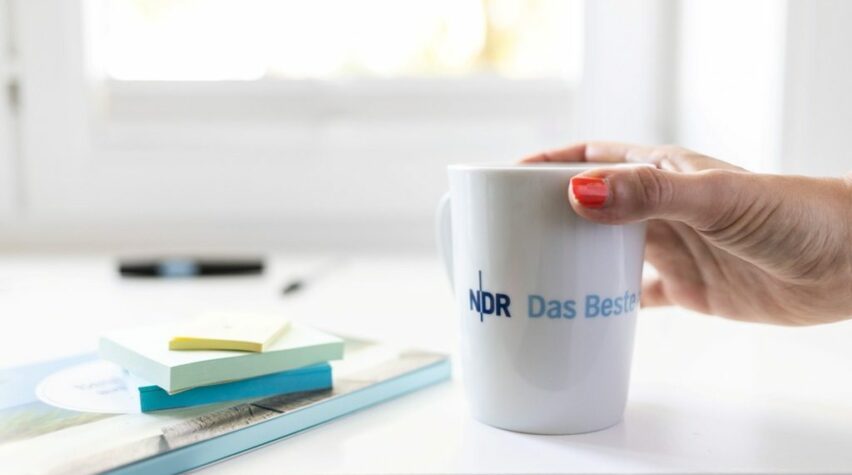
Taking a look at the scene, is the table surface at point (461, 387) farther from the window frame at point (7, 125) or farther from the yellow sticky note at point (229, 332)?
the window frame at point (7, 125)

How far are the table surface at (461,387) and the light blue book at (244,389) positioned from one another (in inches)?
1.2

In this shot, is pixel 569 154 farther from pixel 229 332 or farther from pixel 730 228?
pixel 229 332

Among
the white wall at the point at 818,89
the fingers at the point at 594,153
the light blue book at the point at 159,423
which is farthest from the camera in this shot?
the white wall at the point at 818,89

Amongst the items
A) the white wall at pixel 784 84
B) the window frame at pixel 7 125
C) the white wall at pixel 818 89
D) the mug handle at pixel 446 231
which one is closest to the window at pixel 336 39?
the window frame at pixel 7 125

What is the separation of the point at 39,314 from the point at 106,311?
0.06 m

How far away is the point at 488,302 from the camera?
1.38 feet

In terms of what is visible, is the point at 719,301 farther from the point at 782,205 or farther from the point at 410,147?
the point at 410,147

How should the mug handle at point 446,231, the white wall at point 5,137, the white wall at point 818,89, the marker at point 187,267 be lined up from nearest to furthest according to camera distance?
1. the mug handle at point 446,231
2. the white wall at point 818,89
3. the marker at point 187,267
4. the white wall at point 5,137

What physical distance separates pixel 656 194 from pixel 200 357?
0.25 meters

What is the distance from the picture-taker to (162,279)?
3.01 ft

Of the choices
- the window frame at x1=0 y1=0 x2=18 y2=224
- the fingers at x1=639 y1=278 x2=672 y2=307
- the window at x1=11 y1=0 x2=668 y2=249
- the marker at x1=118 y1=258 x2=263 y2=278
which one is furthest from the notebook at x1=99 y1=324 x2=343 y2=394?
the window frame at x1=0 y1=0 x2=18 y2=224

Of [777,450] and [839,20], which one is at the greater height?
[839,20]

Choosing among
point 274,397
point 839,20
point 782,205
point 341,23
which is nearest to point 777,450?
point 782,205

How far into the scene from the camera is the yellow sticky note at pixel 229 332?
0.44 meters
